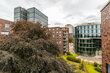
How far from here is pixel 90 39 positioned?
25672mm

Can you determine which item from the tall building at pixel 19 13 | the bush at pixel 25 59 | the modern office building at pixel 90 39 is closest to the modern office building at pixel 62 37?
the modern office building at pixel 90 39

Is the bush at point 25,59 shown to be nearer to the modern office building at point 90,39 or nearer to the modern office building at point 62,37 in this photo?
the modern office building at point 62,37

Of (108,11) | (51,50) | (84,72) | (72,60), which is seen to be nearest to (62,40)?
(72,60)

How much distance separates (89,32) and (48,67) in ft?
89.8

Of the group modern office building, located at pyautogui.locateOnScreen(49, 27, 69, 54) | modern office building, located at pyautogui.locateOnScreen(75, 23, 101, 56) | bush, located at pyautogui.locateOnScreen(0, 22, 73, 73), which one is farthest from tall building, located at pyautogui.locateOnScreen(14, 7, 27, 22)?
bush, located at pyautogui.locateOnScreen(0, 22, 73, 73)

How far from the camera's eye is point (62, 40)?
30.4 meters

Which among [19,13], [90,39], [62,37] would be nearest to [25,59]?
[62,37]

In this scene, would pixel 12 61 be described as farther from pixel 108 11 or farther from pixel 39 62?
pixel 108 11

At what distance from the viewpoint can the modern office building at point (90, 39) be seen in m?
24.9

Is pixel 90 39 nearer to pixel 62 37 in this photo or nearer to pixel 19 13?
pixel 62 37

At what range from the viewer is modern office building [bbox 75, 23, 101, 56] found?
24.9m

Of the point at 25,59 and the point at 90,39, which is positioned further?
the point at 90,39

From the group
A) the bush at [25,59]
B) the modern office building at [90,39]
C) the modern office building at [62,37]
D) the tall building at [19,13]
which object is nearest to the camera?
the bush at [25,59]

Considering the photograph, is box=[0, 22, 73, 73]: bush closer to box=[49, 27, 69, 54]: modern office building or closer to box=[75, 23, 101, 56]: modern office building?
box=[49, 27, 69, 54]: modern office building
